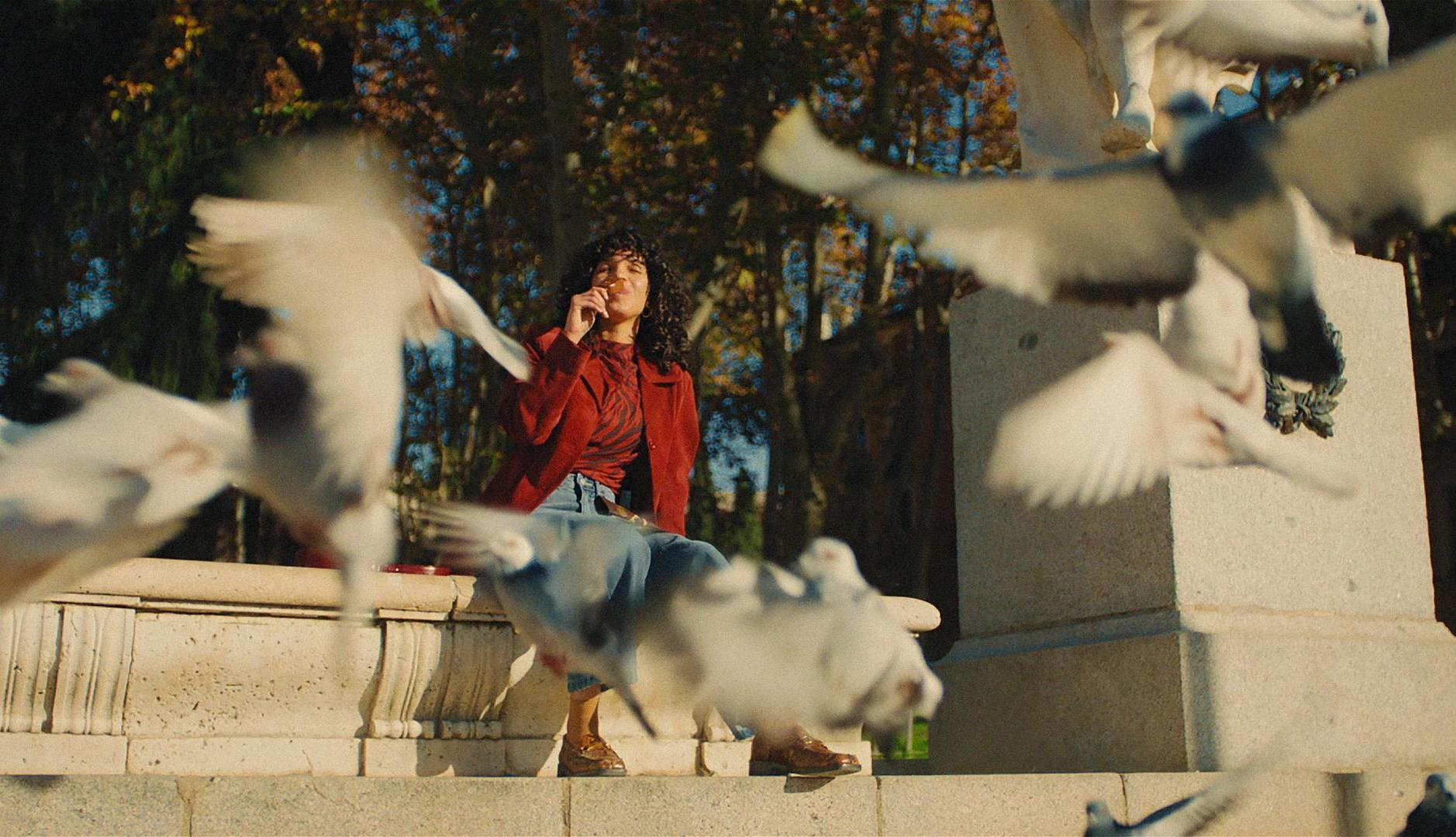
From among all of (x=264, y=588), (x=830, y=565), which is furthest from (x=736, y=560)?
(x=264, y=588)

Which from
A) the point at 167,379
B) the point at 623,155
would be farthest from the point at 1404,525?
the point at 167,379

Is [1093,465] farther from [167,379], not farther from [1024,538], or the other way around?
[167,379]

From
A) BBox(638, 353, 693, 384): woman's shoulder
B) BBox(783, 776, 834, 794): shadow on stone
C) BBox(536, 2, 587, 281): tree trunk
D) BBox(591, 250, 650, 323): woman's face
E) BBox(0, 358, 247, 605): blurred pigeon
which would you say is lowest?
BBox(783, 776, 834, 794): shadow on stone

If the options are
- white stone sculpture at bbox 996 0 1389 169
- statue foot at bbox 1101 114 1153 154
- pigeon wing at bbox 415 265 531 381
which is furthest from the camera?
statue foot at bbox 1101 114 1153 154

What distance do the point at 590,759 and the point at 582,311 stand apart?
1.48 metres

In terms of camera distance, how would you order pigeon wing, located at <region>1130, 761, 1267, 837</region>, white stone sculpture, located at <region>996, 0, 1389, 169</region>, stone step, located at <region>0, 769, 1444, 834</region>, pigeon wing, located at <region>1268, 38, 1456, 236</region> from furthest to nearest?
white stone sculpture, located at <region>996, 0, 1389, 169</region> → stone step, located at <region>0, 769, 1444, 834</region> → pigeon wing, located at <region>1130, 761, 1267, 837</region> → pigeon wing, located at <region>1268, 38, 1456, 236</region>

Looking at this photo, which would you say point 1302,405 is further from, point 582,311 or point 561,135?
point 561,135

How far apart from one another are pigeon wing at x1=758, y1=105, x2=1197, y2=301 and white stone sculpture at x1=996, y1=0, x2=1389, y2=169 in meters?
1.31

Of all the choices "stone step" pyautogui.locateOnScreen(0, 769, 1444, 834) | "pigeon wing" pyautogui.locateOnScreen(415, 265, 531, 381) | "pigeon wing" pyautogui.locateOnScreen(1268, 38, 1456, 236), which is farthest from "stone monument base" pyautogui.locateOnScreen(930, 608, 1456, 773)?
"pigeon wing" pyautogui.locateOnScreen(415, 265, 531, 381)

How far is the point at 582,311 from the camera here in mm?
3947

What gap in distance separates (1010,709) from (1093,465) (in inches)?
140

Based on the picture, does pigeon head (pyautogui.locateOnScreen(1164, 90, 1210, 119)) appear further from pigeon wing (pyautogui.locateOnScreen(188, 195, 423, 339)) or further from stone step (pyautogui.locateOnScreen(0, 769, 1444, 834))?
stone step (pyautogui.locateOnScreen(0, 769, 1444, 834))

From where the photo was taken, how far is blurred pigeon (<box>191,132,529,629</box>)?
8.54 ft

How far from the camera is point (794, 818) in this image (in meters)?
4.46
